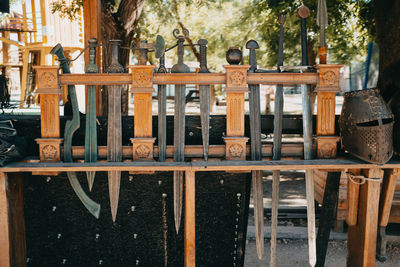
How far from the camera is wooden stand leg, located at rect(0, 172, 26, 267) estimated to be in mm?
2541

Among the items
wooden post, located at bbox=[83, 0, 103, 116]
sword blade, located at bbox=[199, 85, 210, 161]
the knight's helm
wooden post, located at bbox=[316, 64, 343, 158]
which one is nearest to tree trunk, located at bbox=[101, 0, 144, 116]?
wooden post, located at bbox=[83, 0, 103, 116]

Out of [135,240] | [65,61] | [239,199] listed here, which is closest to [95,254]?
[135,240]

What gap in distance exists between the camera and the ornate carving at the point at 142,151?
259 centimetres

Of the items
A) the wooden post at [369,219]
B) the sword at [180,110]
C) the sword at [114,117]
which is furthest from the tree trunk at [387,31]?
the sword at [114,117]

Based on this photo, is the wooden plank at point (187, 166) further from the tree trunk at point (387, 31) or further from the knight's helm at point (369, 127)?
the tree trunk at point (387, 31)

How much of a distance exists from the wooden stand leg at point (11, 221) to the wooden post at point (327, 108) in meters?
2.27

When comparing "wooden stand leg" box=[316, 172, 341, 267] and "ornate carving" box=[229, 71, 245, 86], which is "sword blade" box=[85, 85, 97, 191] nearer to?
"ornate carving" box=[229, 71, 245, 86]

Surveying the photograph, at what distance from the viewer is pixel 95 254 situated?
9.93 feet

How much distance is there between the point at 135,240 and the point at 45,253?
751 mm

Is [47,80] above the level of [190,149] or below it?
above

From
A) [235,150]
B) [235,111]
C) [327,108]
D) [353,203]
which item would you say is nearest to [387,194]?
[353,203]

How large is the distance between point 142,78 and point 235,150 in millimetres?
841

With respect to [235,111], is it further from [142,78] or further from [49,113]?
[49,113]

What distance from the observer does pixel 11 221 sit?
2604mm
